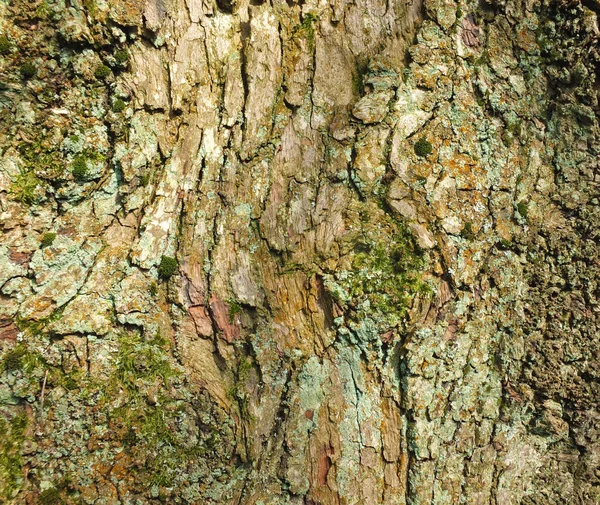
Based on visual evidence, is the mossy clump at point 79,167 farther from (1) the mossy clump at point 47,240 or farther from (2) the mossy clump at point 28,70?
(2) the mossy clump at point 28,70

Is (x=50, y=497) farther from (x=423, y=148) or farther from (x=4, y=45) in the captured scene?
(x=423, y=148)

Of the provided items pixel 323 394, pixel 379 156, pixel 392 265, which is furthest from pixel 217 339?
pixel 379 156

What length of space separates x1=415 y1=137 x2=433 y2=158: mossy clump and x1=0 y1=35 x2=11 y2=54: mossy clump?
3.28 m

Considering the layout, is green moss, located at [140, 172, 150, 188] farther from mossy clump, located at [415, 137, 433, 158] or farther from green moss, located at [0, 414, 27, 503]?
mossy clump, located at [415, 137, 433, 158]

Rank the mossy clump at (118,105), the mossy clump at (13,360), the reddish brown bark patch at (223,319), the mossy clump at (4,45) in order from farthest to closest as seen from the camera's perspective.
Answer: the reddish brown bark patch at (223,319)
the mossy clump at (118,105)
the mossy clump at (13,360)
the mossy clump at (4,45)

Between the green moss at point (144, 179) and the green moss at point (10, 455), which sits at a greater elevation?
the green moss at point (144, 179)

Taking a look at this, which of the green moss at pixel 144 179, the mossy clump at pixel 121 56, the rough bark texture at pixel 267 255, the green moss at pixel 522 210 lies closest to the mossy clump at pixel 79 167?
the rough bark texture at pixel 267 255

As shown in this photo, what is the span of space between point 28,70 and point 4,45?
0.22 m

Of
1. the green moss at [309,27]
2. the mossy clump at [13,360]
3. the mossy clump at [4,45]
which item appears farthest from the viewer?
the green moss at [309,27]

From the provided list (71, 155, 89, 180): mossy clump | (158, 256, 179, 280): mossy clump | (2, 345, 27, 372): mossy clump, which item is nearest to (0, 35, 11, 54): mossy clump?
(71, 155, 89, 180): mossy clump

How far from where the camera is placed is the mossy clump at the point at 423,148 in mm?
4145

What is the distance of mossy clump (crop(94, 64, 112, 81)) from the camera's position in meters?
3.96

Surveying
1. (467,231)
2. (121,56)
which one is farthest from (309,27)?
(467,231)

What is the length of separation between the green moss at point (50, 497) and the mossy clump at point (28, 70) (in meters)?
3.23
